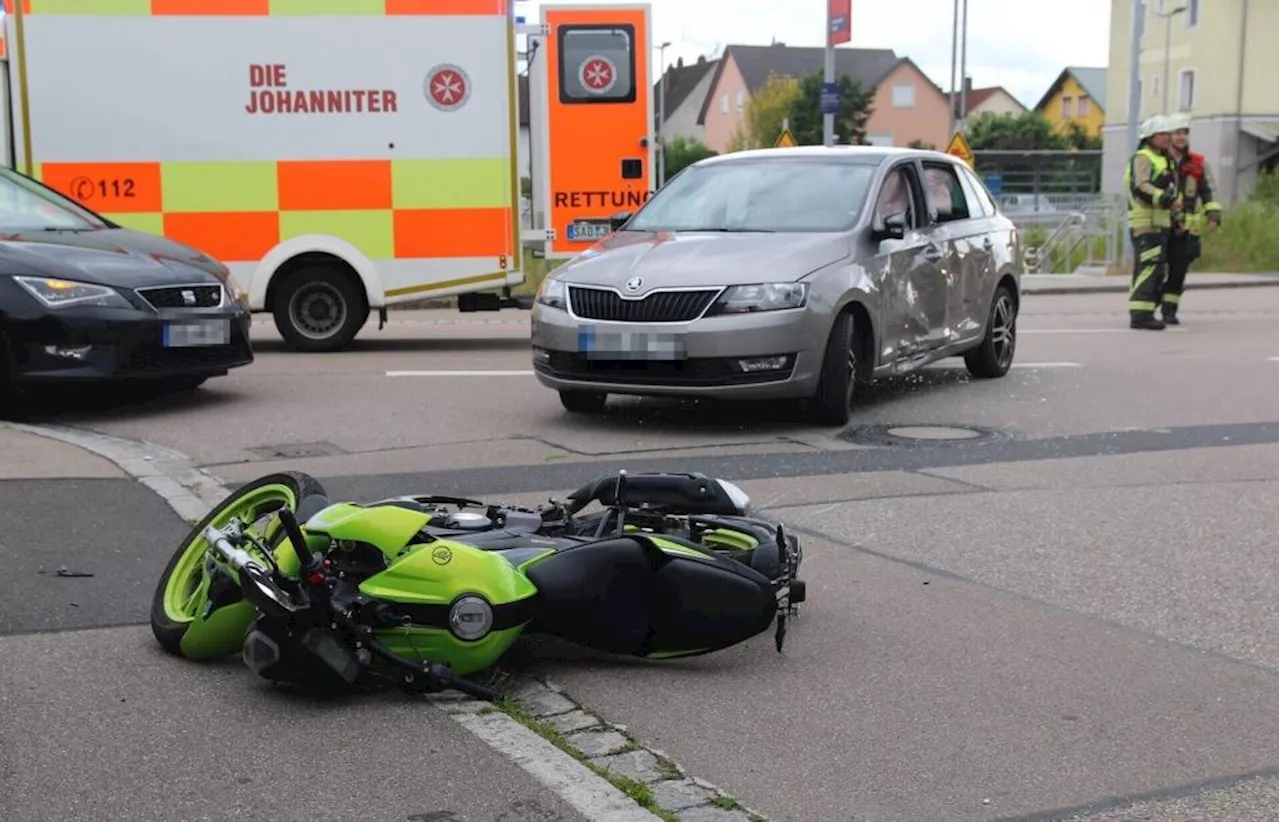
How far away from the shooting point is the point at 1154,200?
14.4 meters

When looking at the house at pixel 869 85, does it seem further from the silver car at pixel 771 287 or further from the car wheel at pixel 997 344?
the silver car at pixel 771 287

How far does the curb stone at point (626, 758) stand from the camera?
3408mm

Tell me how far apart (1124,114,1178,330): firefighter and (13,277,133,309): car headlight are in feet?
31.0

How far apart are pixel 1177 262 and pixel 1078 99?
92.0 meters

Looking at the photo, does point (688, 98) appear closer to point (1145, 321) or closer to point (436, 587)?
point (1145, 321)

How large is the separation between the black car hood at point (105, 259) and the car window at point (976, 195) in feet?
16.2

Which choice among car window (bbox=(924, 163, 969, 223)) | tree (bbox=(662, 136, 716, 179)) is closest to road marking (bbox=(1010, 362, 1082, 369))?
car window (bbox=(924, 163, 969, 223))

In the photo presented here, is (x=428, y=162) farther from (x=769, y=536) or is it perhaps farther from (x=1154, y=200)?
(x=769, y=536)

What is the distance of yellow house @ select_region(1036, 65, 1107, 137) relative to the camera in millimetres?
99438

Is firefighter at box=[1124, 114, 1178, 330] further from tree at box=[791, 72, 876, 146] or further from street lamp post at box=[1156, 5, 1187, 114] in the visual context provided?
tree at box=[791, 72, 876, 146]

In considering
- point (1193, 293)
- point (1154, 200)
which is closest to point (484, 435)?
point (1154, 200)

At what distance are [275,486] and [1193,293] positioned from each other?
18906 millimetres

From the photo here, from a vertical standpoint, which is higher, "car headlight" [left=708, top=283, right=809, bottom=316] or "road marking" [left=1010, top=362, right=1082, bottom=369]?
"car headlight" [left=708, top=283, right=809, bottom=316]

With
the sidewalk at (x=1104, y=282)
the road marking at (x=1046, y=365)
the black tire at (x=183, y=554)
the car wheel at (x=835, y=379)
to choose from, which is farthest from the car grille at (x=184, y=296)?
the sidewalk at (x=1104, y=282)
